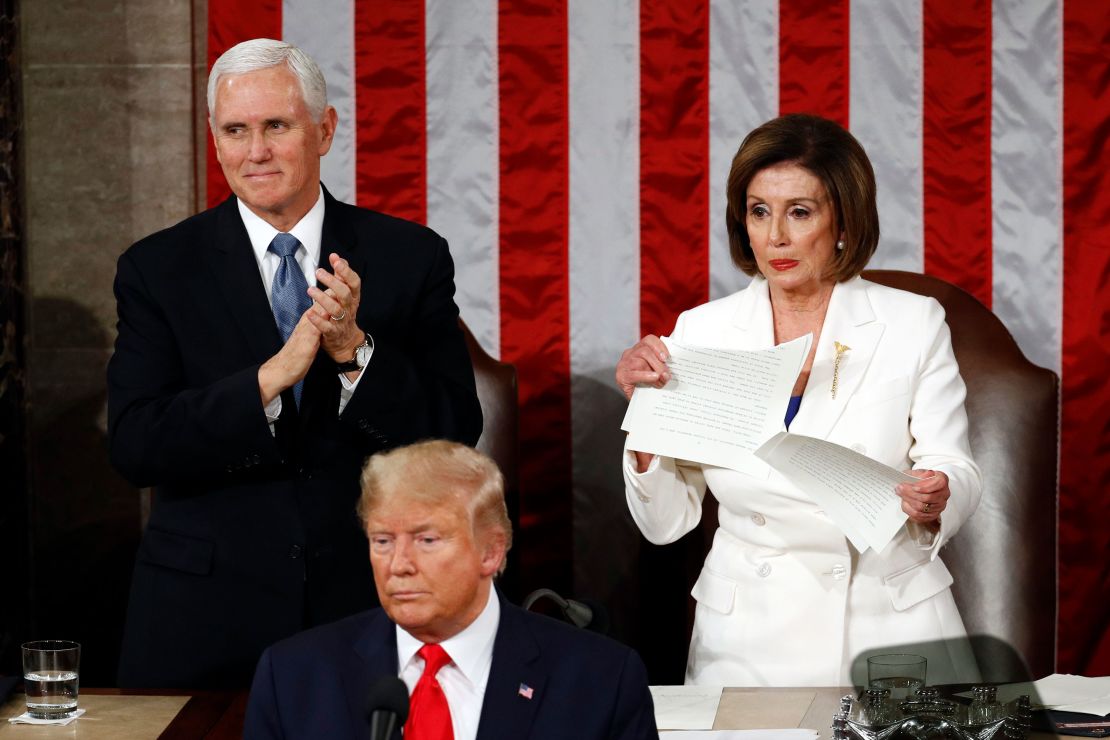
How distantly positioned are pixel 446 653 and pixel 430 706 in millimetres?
73

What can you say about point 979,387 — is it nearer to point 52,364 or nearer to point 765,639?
point 765,639

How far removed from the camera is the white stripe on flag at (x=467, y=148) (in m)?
4.08

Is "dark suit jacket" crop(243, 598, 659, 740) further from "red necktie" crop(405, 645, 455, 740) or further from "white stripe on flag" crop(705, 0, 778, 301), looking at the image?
"white stripe on flag" crop(705, 0, 778, 301)

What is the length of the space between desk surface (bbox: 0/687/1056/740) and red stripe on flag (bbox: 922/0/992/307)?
1.96m

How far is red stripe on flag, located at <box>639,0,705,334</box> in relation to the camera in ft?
13.3

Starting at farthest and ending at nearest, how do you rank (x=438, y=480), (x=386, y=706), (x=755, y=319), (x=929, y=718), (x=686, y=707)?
(x=755, y=319) → (x=686, y=707) → (x=929, y=718) → (x=438, y=480) → (x=386, y=706)

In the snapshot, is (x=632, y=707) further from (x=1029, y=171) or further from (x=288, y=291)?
Result: (x=1029, y=171)

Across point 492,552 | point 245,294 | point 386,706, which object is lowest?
point 386,706

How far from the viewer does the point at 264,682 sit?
188 centimetres

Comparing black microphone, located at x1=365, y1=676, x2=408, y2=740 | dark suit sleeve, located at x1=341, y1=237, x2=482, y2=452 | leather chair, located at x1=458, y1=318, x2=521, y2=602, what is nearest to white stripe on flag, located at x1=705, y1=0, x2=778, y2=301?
leather chair, located at x1=458, y1=318, x2=521, y2=602

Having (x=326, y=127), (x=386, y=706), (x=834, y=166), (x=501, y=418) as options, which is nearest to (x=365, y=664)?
(x=386, y=706)

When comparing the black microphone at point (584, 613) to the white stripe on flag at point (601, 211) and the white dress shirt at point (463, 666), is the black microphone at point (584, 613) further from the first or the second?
the white stripe on flag at point (601, 211)

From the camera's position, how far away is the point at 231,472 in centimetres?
243

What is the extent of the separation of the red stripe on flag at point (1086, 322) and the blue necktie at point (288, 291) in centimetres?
240
